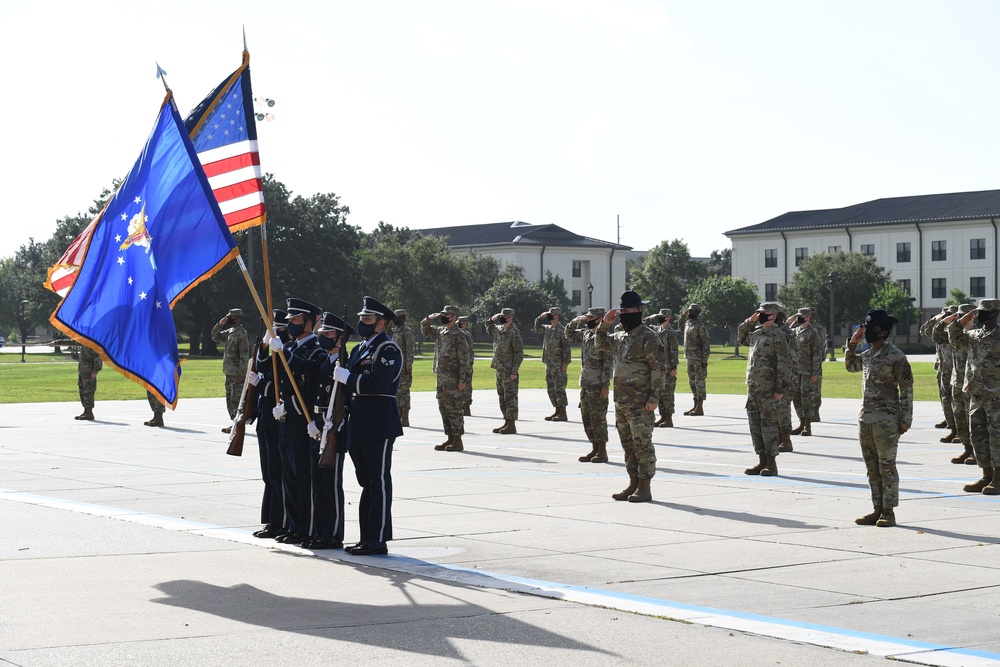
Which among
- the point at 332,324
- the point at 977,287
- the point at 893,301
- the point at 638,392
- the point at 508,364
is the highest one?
the point at 977,287

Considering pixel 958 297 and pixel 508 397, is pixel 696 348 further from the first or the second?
pixel 958 297

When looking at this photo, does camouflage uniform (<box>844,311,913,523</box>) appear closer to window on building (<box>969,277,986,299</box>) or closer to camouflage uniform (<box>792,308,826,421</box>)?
camouflage uniform (<box>792,308,826,421</box>)

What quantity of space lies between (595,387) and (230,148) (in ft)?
25.7

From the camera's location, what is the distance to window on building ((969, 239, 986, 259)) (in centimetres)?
9712

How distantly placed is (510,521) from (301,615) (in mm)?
4177

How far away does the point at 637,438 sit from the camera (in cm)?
1307

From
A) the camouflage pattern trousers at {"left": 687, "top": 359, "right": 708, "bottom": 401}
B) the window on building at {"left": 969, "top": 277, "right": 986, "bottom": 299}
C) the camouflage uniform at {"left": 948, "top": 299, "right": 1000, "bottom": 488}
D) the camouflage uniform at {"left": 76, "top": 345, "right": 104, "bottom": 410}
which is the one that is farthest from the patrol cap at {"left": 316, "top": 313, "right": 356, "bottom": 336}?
the window on building at {"left": 969, "top": 277, "right": 986, "bottom": 299}

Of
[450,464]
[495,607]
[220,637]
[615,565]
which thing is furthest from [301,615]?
[450,464]

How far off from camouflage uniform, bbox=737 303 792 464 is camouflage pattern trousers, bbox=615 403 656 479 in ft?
9.56

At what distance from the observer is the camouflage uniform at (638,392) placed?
13.1 meters

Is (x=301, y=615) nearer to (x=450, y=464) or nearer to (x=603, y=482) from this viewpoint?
(x=603, y=482)

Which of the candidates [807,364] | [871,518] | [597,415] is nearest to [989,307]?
[871,518]

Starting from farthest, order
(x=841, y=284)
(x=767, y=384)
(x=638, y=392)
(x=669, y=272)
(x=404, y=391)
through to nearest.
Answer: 1. (x=669, y=272)
2. (x=841, y=284)
3. (x=404, y=391)
4. (x=767, y=384)
5. (x=638, y=392)

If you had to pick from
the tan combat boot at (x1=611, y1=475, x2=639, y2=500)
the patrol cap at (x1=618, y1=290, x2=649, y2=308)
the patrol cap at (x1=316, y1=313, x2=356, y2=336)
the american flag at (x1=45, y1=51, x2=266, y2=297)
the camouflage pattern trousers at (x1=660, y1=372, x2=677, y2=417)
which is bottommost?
the tan combat boot at (x1=611, y1=475, x2=639, y2=500)
